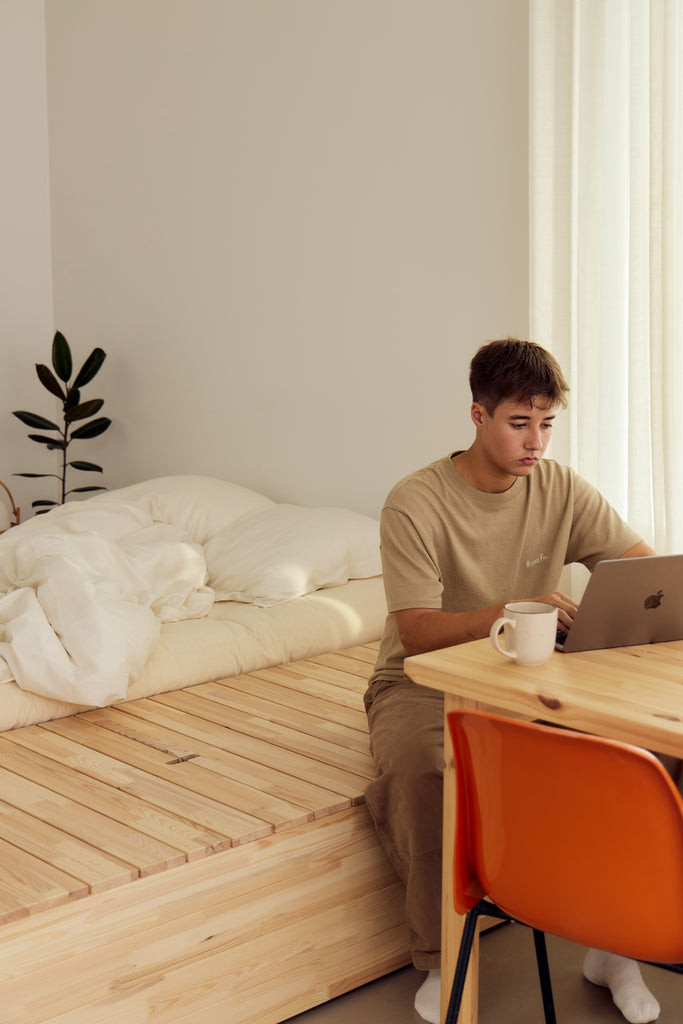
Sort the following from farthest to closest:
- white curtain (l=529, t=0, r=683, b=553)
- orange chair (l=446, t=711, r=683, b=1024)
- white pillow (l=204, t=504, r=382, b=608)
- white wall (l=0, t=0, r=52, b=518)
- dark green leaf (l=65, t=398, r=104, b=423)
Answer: white wall (l=0, t=0, r=52, b=518) < dark green leaf (l=65, t=398, r=104, b=423) < white pillow (l=204, t=504, r=382, b=608) < white curtain (l=529, t=0, r=683, b=553) < orange chair (l=446, t=711, r=683, b=1024)

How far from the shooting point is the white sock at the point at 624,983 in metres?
1.84

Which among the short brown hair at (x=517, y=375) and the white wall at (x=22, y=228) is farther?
the white wall at (x=22, y=228)

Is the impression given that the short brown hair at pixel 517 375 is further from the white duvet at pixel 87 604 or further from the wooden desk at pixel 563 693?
the white duvet at pixel 87 604

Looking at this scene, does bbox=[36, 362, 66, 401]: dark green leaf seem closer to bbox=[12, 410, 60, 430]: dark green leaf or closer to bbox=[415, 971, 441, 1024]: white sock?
bbox=[12, 410, 60, 430]: dark green leaf

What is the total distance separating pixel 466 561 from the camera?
2.01m

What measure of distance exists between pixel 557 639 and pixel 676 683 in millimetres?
241

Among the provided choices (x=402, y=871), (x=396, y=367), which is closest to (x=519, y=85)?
(x=396, y=367)

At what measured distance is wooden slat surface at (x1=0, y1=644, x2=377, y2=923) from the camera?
174 cm

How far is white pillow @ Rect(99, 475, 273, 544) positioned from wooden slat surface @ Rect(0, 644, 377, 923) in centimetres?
101

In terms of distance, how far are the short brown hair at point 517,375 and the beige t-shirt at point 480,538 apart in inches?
7.4

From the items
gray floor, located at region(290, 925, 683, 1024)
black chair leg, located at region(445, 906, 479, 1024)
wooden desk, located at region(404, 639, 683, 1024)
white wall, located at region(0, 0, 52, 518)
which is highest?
white wall, located at region(0, 0, 52, 518)

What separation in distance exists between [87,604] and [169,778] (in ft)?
1.82

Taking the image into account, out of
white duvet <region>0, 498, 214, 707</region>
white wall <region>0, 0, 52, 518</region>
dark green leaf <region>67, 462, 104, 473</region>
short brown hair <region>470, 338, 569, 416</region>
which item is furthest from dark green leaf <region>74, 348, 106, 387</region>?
short brown hair <region>470, 338, 569, 416</region>

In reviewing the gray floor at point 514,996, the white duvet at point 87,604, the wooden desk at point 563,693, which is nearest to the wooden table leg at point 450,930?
the wooden desk at point 563,693
